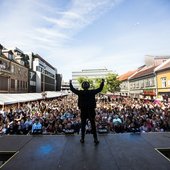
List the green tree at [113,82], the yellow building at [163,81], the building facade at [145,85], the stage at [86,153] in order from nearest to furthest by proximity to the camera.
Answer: the stage at [86,153] < the yellow building at [163,81] < the building facade at [145,85] < the green tree at [113,82]

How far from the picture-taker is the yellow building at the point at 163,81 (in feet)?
130

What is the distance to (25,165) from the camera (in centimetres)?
489

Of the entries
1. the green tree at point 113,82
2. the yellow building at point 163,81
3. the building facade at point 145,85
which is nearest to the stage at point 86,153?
the yellow building at point 163,81

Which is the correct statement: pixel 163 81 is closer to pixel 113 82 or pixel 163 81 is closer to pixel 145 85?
pixel 145 85

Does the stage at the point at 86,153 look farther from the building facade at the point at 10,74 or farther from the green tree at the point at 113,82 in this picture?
the green tree at the point at 113,82

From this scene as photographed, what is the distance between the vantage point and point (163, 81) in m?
41.4

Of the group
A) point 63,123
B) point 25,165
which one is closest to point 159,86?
point 63,123

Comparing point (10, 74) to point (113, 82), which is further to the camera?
point (113, 82)

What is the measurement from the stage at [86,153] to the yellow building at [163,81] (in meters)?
33.5

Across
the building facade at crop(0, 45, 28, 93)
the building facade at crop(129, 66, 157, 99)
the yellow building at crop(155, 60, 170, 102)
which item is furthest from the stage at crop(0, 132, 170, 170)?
the building facade at crop(129, 66, 157, 99)

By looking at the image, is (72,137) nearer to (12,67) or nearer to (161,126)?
(161,126)

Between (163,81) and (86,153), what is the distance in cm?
3865

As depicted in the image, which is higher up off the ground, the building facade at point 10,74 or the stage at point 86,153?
the building facade at point 10,74

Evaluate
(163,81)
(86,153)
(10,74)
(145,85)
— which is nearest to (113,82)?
(145,85)
